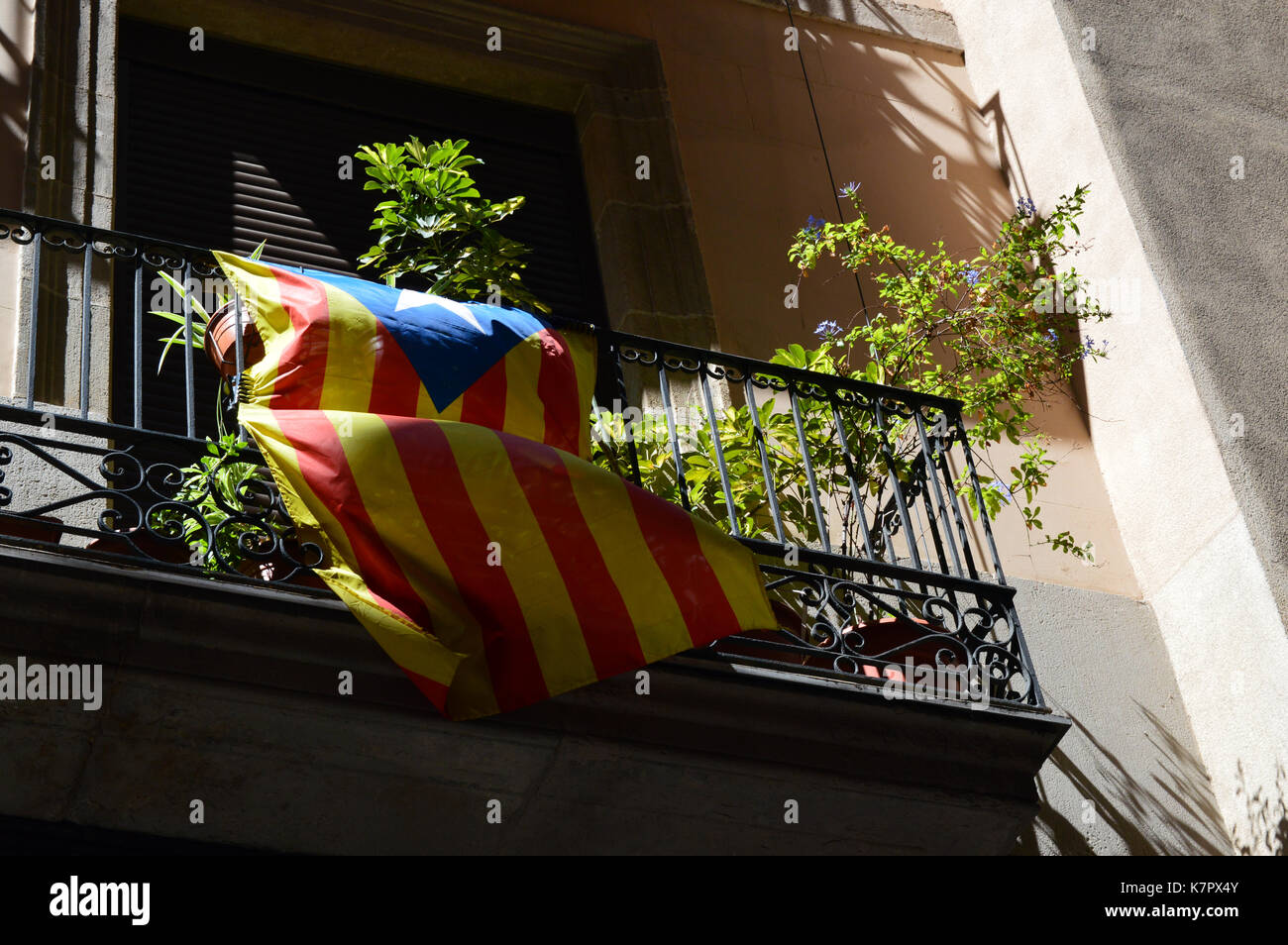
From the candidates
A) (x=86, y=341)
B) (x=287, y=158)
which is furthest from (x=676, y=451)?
(x=287, y=158)

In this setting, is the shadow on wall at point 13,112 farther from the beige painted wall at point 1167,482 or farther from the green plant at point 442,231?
the beige painted wall at point 1167,482

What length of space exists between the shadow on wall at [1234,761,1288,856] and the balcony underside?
4.86 feet

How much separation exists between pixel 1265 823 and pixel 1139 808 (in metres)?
0.51

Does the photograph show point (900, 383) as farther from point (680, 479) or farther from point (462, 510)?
point (462, 510)

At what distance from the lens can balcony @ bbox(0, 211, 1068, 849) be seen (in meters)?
4.89

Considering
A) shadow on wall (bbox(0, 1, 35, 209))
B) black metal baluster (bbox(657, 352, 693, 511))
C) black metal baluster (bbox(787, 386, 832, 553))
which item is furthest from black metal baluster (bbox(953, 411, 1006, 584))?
shadow on wall (bbox(0, 1, 35, 209))

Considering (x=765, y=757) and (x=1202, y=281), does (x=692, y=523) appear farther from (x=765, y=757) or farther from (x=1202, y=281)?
(x=1202, y=281)

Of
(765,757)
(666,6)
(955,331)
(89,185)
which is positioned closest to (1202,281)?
(955,331)

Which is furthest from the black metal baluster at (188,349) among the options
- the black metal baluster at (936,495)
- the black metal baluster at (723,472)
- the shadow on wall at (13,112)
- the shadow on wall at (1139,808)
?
the shadow on wall at (1139,808)

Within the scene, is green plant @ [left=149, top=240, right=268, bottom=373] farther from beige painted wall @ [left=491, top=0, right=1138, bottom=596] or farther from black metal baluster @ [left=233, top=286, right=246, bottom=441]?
beige painted wall @ [left=491, top=0, right=1138, bottom=596]

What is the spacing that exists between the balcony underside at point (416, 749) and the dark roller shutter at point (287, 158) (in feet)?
7.07
